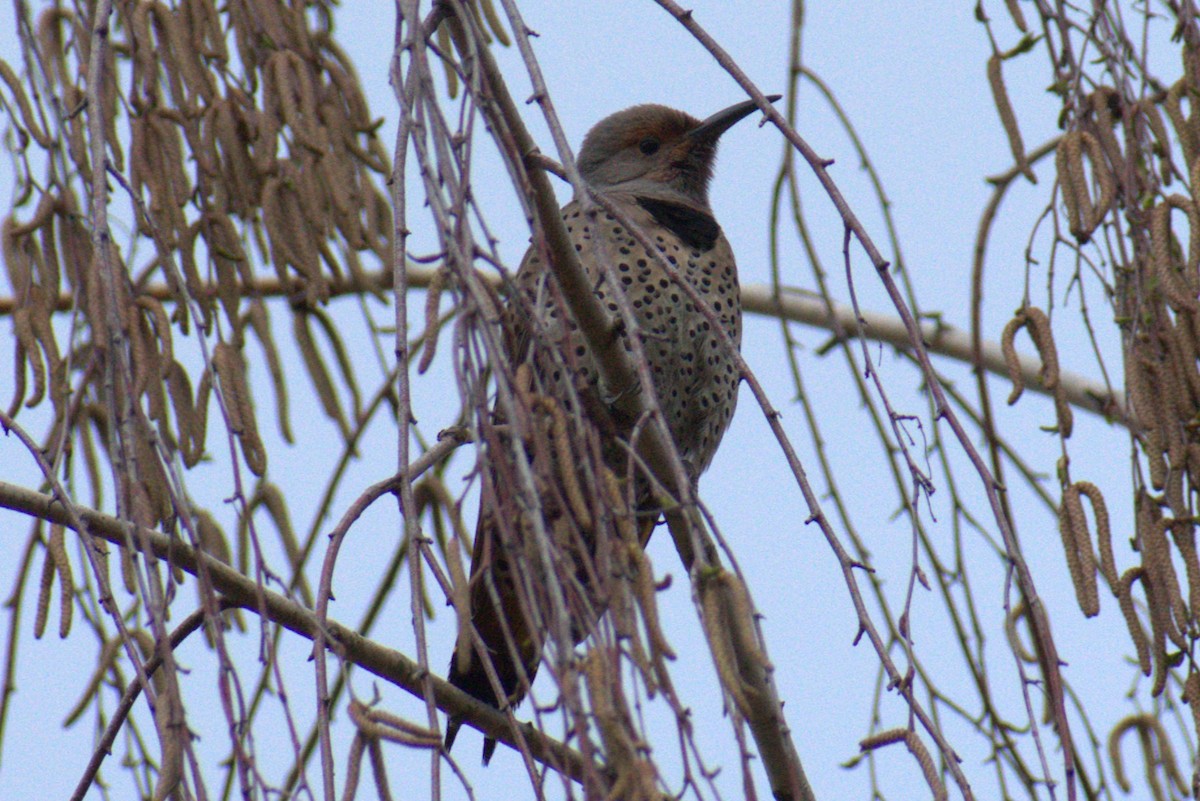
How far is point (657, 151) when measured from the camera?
16.7 feet

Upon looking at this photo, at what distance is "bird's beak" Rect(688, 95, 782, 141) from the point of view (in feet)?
16.3

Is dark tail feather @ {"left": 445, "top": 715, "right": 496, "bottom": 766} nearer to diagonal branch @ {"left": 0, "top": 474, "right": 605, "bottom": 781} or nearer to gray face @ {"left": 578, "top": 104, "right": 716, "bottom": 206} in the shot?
diagonal branch @ {"left": 0, "top": 474, "right": 605, "bottom": 781}

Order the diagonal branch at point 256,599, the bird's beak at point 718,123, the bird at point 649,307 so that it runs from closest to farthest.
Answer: the diagonal branch at point 256,599 < the bird at point 649,307 < the bird's beak at point 718,123

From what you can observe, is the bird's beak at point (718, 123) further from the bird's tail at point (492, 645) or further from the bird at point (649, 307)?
the bird's tail at point (492, 645)

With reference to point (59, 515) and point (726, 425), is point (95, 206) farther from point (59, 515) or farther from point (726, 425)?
point (726, 425)

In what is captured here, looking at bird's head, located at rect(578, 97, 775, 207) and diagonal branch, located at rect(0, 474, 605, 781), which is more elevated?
bird's head, located at rect(578, 97, 775, 207)

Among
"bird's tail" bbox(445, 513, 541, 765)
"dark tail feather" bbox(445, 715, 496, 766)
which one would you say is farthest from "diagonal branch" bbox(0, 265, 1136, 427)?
"dark tail feather" bbox(445, 715, 496, 766)

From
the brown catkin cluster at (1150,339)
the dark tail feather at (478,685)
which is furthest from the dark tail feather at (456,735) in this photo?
the brown catkin cluster at (1150,339)

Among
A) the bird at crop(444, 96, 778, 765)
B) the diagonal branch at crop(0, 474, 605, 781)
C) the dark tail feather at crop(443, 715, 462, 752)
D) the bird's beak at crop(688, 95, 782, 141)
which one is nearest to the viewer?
the diagonal branch at crop(0, 474, 605, 781)

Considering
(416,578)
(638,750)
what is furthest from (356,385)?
(638,750)

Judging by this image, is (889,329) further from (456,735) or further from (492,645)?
(456,735)

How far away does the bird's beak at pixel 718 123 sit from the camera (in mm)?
4957

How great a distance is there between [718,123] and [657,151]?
8.7 inches

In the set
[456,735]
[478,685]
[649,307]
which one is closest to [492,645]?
[478,685]
